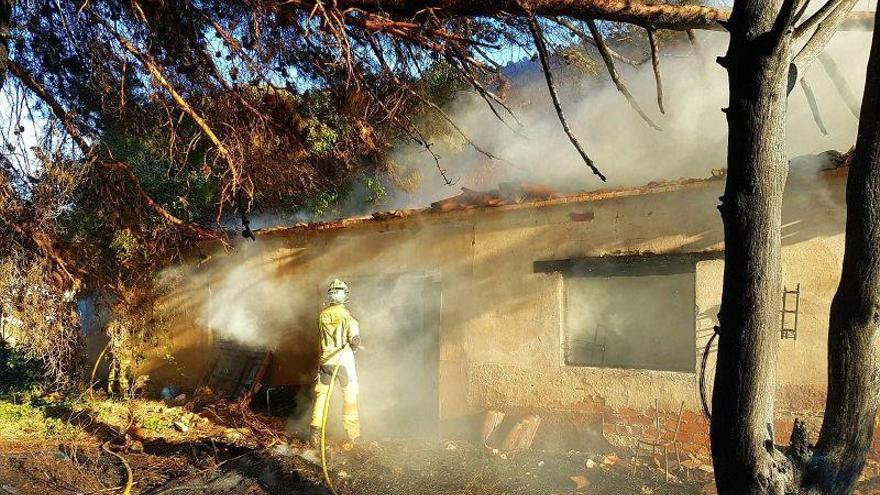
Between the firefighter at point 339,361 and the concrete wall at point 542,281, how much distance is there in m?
1.37

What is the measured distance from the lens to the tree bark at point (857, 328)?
2197 mm

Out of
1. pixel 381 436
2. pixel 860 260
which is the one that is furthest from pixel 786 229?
pixel 381 436

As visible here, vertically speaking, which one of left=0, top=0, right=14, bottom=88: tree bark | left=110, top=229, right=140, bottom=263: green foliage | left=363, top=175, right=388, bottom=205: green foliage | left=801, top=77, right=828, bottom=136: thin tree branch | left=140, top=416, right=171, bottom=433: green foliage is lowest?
left=140, top=416, right=171, bottom=433: green foliage

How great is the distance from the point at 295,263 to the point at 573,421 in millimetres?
5648

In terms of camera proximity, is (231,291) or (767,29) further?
(231,291)

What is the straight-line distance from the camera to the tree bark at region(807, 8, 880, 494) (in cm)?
220

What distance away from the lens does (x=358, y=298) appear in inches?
378

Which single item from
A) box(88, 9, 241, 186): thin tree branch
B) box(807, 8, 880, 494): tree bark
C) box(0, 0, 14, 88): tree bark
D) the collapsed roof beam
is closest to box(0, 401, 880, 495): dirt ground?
box(88, 9, 241, 186): thin tree branch

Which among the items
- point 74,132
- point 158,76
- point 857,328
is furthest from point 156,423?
point 857,328

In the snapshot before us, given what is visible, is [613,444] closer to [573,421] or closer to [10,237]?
[573,421]

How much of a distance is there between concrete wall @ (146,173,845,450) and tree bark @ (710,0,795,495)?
4.32 m

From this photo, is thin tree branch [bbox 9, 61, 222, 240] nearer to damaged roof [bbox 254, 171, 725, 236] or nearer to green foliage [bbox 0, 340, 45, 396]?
damaged roof [bbox 254, 171, 725, 236]

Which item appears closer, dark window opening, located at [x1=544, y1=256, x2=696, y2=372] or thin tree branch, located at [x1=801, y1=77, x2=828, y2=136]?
thin tree branch, located at [x1=801, y1=77, x2=828, y2=136]

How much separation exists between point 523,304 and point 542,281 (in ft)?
1.37
